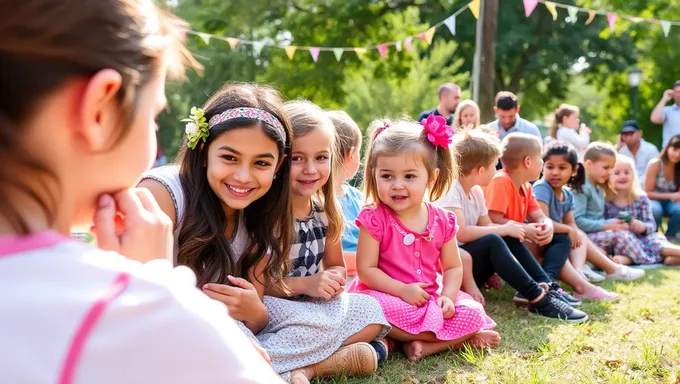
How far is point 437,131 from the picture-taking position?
3771 millimetres

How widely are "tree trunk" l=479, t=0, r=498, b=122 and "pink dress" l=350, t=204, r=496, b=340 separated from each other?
848 centimetres

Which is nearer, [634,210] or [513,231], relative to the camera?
[513,231]

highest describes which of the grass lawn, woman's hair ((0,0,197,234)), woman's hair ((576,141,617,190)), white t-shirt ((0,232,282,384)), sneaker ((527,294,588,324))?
woman's hair ((576,141,617,190))

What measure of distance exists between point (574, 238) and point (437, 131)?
2.43m

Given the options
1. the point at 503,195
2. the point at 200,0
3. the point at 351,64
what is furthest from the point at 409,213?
the point at 200,0

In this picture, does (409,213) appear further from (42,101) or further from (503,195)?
(42,101)

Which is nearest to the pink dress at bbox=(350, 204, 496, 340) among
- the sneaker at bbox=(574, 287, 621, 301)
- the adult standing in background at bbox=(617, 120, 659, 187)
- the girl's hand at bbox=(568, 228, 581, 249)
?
the sneaker at bbox=(574, 287, 621, 301)

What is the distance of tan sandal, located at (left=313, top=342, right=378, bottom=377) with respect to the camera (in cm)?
305

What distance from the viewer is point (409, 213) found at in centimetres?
384

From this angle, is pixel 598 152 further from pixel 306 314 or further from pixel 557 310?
pixel 306 314

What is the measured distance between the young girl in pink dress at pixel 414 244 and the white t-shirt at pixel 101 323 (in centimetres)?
286

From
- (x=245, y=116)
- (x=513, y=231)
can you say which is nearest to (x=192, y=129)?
(x=245, y=116)

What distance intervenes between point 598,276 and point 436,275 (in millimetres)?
2694

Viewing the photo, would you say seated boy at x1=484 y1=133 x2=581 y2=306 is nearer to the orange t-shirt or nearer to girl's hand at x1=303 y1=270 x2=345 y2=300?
the orange t-shirt
